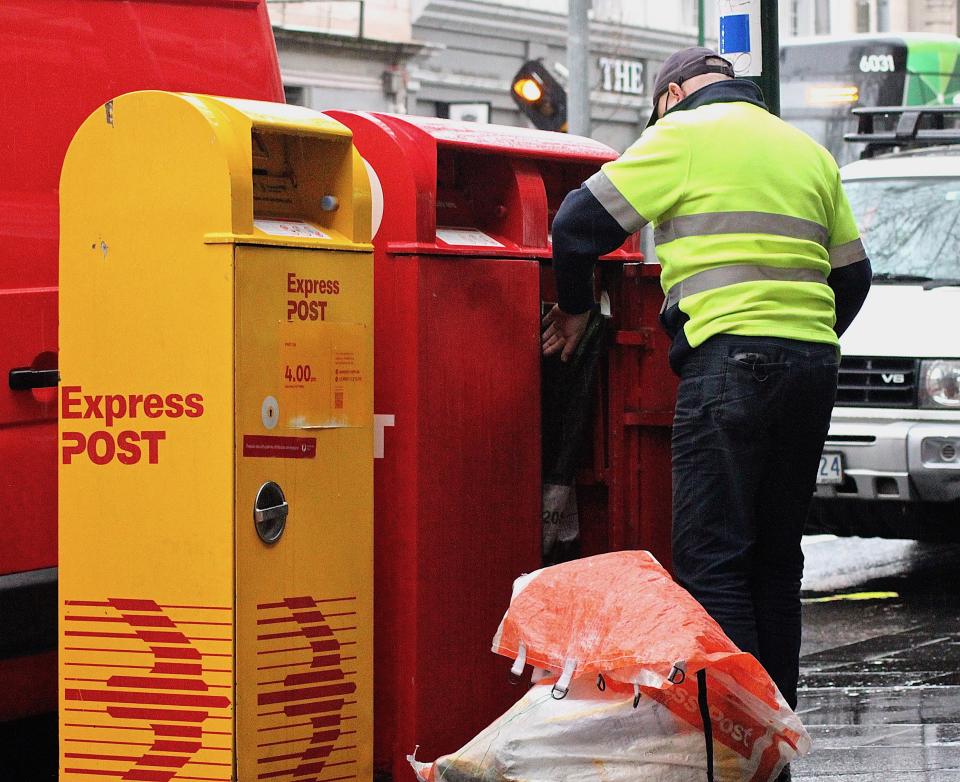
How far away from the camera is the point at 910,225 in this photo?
8578 mm

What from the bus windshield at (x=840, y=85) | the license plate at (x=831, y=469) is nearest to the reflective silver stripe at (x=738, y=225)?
the license plate at (x=831, y=469)

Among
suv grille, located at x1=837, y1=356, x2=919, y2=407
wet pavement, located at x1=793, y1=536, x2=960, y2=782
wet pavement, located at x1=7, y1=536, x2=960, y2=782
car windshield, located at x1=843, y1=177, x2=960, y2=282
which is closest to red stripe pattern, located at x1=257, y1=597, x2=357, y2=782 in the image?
wet pavement, located at x1=7, y1=536, x2=960, y2=782

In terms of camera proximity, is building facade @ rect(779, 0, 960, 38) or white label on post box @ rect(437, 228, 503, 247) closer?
white label on post box @ rect(437, 228, 503, 247)

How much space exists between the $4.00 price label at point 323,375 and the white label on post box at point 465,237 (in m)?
0.48

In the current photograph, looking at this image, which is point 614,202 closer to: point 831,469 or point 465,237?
point 465,237

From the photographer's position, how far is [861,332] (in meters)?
7.76

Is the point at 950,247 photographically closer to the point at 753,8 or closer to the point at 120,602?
the point at 753,8

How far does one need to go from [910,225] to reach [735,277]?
15.8 ft

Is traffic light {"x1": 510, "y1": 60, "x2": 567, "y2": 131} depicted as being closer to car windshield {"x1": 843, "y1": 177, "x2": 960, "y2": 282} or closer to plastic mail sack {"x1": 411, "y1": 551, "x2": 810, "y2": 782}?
car windshield {"x1": 843, "y1": 177, "x2": 960, "y2": 282}

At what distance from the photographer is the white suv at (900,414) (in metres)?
7.42

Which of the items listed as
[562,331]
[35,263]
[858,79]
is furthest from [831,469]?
[858,79]

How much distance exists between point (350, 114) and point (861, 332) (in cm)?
412

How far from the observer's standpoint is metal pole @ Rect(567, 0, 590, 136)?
14.8 metres

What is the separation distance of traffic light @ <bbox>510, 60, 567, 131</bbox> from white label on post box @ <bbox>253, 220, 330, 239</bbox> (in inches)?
365
